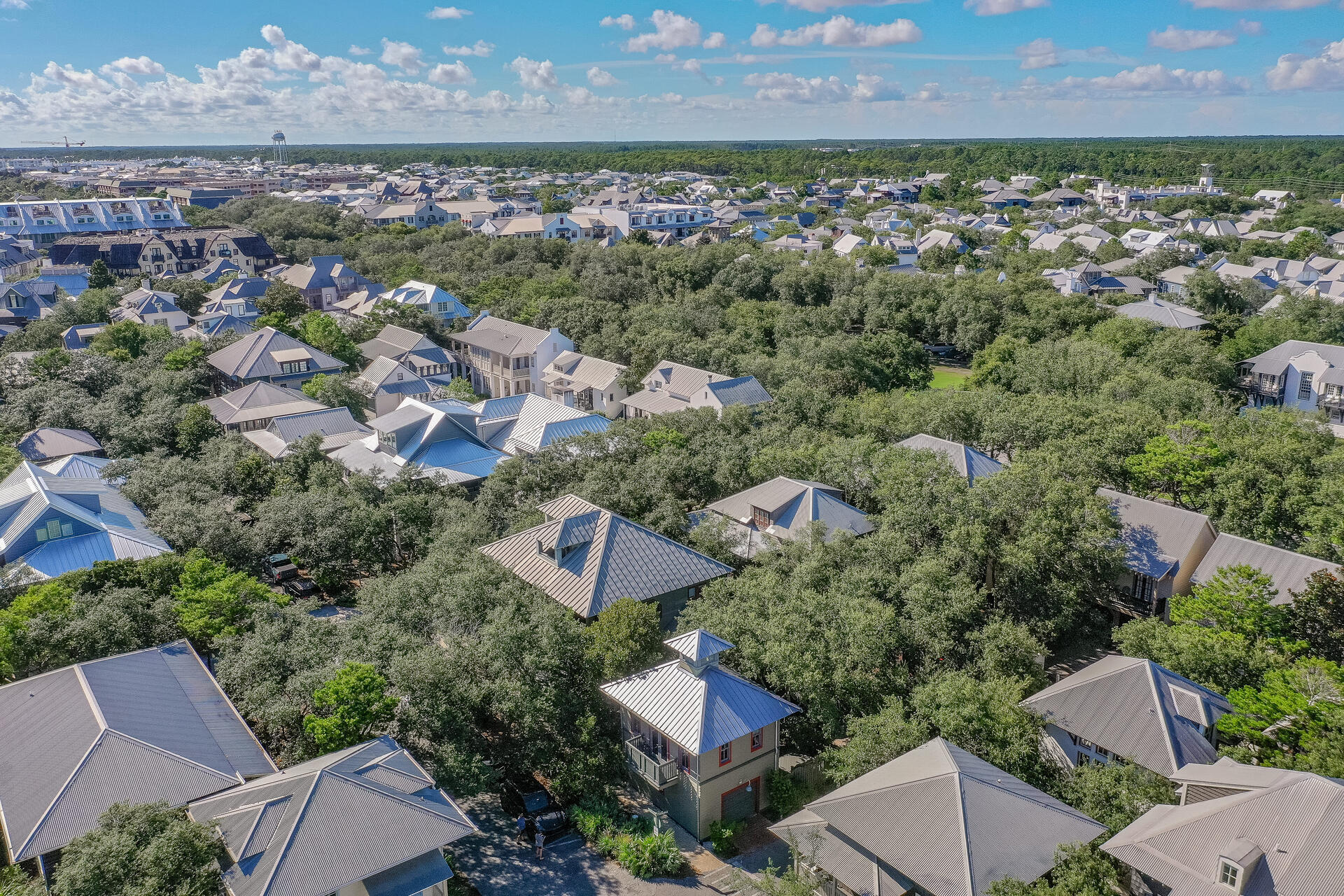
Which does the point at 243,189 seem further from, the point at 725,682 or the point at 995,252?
the point at 725,682

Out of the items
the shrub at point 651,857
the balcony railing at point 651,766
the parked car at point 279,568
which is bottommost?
the parked car at point 279,568

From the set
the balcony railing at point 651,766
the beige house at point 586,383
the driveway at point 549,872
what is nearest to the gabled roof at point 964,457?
the balcony railing at point 651,766

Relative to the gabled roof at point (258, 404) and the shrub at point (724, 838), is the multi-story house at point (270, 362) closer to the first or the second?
the gabled roof at point (258, 404)

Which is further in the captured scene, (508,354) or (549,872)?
(508,354)

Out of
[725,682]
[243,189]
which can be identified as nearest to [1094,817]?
[725,682]

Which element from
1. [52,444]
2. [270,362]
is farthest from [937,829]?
[270,362]

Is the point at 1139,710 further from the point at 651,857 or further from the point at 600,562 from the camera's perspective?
the point at 600,562

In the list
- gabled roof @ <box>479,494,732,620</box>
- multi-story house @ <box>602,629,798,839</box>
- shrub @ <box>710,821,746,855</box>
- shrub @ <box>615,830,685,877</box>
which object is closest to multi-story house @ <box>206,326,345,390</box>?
gabled roof @ <box>479,494,732,620</box>
